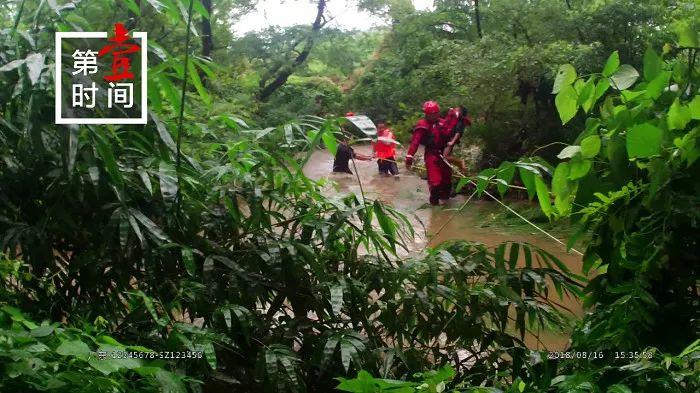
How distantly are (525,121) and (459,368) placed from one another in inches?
166

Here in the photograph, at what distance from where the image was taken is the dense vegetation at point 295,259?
1.21 m

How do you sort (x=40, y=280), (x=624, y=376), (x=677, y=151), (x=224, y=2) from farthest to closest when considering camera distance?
1. (x=224, y=2)
2. (x=40, y=280)
3. (x=677, y=151)
4. (x=624, y=376)

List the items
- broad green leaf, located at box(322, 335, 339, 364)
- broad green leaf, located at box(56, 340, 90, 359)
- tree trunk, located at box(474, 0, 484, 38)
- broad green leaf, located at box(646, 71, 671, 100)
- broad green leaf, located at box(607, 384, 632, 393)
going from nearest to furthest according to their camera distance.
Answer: broad green leaf, located at box(607, 384, 632, 393) → broad green leaf, located at box(56, 340, 90, 359) → broad green leaf, located at box(646, 71, 671, 100) → broad green leaf, located at box(322, 335, 339, 364) → tree trunk, located at box(474, 0, 484, 38)

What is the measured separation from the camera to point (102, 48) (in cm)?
166

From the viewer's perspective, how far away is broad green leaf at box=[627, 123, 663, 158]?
47.0 inches

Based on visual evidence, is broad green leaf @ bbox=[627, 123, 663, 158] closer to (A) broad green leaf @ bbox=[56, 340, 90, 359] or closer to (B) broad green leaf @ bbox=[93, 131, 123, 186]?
(A) broad green leaf @ bbox=[56, 340, 90, 359]

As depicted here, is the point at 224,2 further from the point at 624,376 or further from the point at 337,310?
the point at 624,376

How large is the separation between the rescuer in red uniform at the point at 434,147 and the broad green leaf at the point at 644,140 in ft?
13.0

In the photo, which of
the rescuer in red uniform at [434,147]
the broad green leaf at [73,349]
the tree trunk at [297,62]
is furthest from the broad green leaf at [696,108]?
the tree trunk at [297,62]

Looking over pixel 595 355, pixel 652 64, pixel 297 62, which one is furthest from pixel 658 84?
pixel 297 62

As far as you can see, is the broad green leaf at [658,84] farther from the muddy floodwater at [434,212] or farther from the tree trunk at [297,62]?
the tree trunk at [297,62]

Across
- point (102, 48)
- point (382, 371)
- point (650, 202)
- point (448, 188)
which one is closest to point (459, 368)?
point (382, 371)

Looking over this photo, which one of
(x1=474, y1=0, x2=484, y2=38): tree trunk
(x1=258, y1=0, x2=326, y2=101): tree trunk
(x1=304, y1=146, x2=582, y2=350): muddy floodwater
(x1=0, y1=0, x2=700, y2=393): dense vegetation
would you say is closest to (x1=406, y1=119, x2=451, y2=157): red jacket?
(x1=304, y1=146, x2=582, y2=350): muddy floodwater

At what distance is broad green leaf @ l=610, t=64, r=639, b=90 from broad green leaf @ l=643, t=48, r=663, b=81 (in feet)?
0.09
